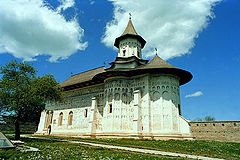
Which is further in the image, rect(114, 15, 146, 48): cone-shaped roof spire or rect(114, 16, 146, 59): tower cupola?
rect(114, 15, 146, 48): cone-shaped roof spire

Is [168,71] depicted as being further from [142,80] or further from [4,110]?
[4,110]

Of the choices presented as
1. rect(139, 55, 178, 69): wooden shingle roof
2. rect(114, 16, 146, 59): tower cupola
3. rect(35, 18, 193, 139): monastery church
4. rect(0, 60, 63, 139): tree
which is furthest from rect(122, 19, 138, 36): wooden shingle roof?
rect(0, 60, 63, 139): tree

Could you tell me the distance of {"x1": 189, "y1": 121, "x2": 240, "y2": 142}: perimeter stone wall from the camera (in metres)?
19.9

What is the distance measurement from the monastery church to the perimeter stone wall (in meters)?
2.60

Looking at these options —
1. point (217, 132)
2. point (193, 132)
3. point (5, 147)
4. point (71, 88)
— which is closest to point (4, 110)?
point (5, 147)

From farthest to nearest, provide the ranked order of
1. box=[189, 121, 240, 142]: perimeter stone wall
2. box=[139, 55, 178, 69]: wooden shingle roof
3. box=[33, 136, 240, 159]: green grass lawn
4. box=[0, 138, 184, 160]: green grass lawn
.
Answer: box=[139, 55, 178, 69]: wooden shingle roof, box=[189, 121, 240, 142]: perimeter stone wall, box=[33, 136, 240, 159]: green grass lawn, box=[0, 138, 184, 160]: green grass lawn

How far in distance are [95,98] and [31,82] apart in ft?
33.8

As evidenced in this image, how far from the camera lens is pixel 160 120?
822 inches

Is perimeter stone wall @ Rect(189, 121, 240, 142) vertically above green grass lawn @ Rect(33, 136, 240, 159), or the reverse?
perimeter stone wall @ Rect(189, 121, 240, 142)

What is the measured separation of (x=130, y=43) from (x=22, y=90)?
1795 centimetres

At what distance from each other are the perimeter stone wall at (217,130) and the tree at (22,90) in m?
17.6

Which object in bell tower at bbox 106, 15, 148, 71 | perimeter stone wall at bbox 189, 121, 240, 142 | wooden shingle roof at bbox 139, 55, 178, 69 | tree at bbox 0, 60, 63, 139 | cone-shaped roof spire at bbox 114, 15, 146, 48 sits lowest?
perimeter stone wall at bbox 189, 121, 240, 142

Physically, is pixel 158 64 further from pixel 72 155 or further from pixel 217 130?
pixel 72 155

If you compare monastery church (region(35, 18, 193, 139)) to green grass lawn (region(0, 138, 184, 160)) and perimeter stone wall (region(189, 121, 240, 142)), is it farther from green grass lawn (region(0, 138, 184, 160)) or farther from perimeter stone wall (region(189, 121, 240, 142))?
green grass lawn (region(0, 138, 184, 160))
